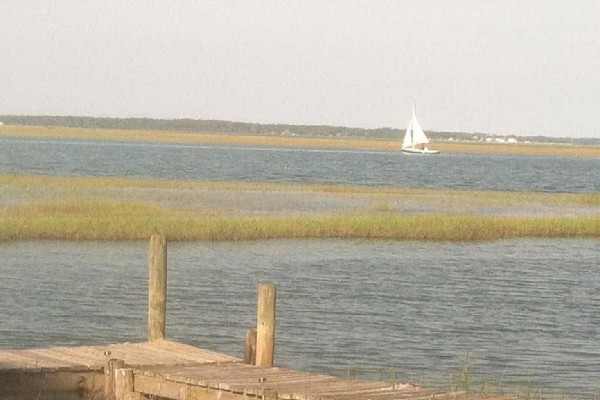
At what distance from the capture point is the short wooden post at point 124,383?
13.0 metres

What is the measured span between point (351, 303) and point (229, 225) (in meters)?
10.1

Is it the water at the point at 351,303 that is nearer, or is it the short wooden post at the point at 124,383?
the short wooden post at the point at 124,383

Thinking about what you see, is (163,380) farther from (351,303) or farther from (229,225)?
(229,225)

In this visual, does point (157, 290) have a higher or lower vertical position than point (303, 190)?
higher

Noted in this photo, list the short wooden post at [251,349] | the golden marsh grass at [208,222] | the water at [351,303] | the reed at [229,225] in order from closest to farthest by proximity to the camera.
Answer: the short wooden post at [251,349] < the water at [351,303] < the reed at [229,225] < the golden marsh grass at [208,222]

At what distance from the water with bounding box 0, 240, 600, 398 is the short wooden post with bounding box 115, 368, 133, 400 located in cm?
549

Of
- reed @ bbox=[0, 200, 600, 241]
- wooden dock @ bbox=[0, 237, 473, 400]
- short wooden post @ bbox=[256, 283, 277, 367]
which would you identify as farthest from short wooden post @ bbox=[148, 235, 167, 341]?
reed @ bbox=[0, 200, 600, 241]

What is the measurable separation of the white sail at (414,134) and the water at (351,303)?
96.0 meters

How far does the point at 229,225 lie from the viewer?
3516cm

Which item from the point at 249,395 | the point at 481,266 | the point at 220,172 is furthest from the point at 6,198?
the point at 220,172

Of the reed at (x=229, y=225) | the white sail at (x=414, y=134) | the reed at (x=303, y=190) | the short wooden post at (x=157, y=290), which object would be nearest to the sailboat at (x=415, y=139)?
the white sail at (x=414, y=134)

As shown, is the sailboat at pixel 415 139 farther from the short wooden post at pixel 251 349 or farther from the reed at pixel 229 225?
the short wooden post at pixel 251 349

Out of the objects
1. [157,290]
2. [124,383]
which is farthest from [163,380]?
[157,290]

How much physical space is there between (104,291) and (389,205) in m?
23.4
